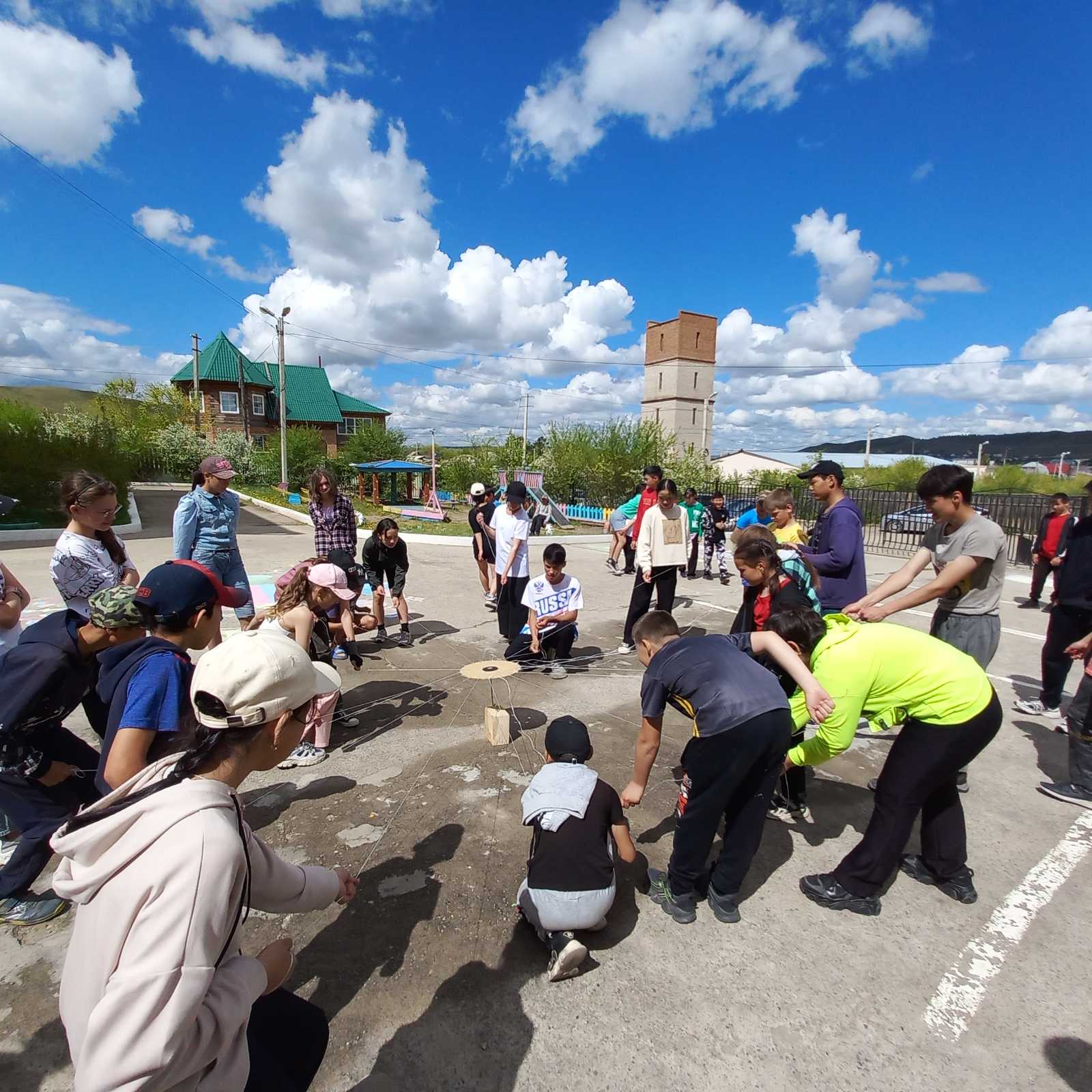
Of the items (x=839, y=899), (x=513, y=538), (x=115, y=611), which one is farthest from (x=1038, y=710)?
(x=115, y=611)

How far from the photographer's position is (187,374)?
47875 millimetres

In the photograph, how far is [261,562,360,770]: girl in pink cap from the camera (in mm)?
3801

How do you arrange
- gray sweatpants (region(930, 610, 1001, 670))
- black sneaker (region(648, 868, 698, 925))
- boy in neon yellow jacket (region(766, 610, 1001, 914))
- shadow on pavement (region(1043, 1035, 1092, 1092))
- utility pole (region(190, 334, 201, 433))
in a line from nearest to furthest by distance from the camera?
shadow on pavement (region(1043, 1035, 1092, 1092)), boy in neon yellow jacket (region(766, 610, 1001, 914)), black sneaker (region(648, 868, 698, 925)), gray sweatpants (region(930, 610, 1001, 670)), utility pole (region(190, 334, 201, 433))

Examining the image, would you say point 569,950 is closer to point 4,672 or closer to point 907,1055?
point 907,1055

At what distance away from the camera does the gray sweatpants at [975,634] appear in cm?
351

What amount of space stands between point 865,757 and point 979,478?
5631cm

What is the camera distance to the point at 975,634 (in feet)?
11.6

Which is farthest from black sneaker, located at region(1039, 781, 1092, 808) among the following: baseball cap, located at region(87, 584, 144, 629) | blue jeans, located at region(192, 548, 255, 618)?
blue jeans, located at region(192, 548, 255, 618)

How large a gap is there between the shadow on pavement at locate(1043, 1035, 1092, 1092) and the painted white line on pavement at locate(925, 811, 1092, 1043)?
22cm

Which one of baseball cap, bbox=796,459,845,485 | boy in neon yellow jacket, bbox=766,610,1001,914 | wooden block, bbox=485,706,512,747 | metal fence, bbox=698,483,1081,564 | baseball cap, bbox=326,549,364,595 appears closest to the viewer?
boy in neon yellow jacket, bbox=766,610,1001,914

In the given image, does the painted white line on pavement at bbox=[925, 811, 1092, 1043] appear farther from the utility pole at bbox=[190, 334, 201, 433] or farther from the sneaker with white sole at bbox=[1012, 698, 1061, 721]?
the utility pole at bbox=[190, 334, 201, 433]

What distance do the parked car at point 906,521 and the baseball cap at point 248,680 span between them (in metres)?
17.0

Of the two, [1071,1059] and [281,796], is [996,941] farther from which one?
[281,796]

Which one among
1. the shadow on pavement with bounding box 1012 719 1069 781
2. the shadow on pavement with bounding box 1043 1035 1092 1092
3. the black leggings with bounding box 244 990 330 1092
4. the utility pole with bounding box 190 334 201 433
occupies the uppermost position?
the utility pole with bounding box 190 334 201 433
